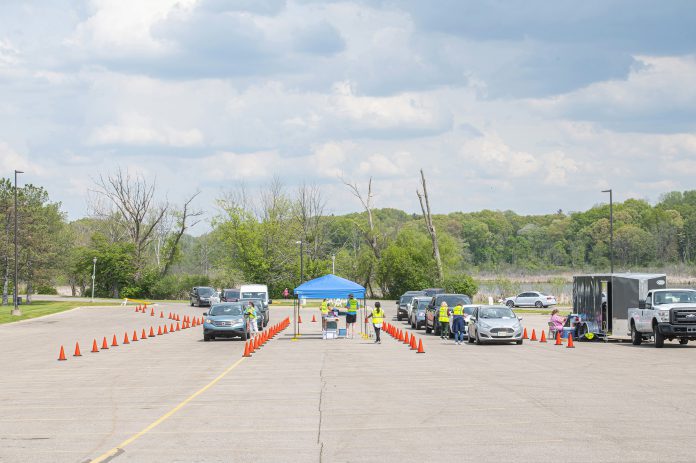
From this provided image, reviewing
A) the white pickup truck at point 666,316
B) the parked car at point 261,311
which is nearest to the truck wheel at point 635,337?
the white pickup truck at point 666,316

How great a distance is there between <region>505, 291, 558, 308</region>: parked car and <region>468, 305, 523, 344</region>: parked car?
142 ft

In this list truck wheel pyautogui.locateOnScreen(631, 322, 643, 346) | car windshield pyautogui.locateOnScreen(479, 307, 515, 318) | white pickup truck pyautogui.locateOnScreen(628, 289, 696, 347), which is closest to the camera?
white pickup truck pyautogui.locateOnScreen(628, 289, 696, 347)

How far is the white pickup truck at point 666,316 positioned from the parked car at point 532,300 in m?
44.9

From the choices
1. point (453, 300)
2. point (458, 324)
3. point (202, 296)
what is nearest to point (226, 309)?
point (458, 324)

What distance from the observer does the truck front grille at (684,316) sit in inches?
1201

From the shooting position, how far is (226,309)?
124 feet

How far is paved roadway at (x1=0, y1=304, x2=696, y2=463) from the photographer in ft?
36.4

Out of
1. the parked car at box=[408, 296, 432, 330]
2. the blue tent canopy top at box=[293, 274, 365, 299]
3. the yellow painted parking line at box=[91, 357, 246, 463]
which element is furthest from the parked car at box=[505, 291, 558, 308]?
the yellow painted parking line at box=[91, 357, 246, 463]

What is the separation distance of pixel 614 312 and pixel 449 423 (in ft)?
76.4

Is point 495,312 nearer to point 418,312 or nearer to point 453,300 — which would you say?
point 453,300

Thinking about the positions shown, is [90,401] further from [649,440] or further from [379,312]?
[379,312]

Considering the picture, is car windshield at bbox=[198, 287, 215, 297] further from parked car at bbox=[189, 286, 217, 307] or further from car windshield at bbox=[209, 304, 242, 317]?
car windshield at bbox=[209, 304, 242, 317]

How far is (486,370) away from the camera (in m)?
23.0

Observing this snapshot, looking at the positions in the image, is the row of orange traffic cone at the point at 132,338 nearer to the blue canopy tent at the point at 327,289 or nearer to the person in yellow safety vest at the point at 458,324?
the blue canopy tent at the point at 327,289
